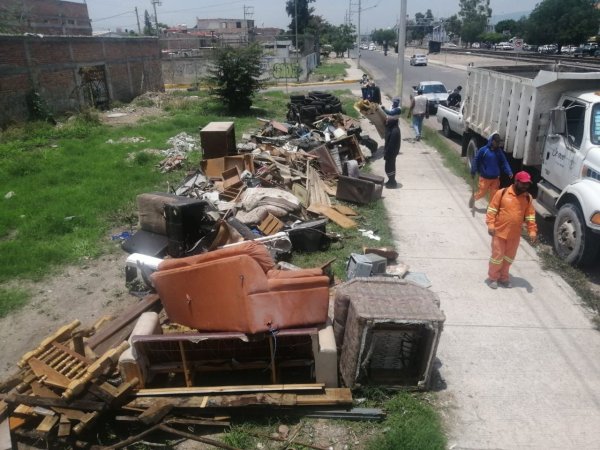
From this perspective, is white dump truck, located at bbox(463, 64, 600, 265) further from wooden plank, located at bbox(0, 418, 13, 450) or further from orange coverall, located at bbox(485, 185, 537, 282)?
wooden plank, located at bbox(0, 418, 13, 450)

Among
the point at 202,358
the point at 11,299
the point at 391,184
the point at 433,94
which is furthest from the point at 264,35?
the point at 202,358

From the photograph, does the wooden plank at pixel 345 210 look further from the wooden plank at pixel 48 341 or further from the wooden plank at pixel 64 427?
the wooden plank at pixel 64 427

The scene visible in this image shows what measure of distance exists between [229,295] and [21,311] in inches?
140

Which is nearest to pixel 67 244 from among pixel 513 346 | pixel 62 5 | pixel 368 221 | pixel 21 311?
pixel 21 311

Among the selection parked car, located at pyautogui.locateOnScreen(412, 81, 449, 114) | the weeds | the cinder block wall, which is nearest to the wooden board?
the weeds

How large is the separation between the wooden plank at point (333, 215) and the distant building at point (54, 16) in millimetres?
33605

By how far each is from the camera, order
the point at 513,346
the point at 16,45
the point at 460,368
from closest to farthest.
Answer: the point at 460,368, the point at 513,346, the point at 16,45

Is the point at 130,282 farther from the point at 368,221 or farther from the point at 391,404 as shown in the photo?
the point at 368,221

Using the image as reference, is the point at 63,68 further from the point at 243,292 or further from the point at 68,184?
the point at 243,292

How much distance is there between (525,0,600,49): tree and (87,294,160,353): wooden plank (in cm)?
6758

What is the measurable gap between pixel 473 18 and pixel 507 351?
4597 inches

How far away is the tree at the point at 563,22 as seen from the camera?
184 feet

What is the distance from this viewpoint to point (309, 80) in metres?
40.6

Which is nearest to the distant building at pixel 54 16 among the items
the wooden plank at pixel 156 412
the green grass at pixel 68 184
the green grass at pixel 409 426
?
the green grass at pixel 68 184
